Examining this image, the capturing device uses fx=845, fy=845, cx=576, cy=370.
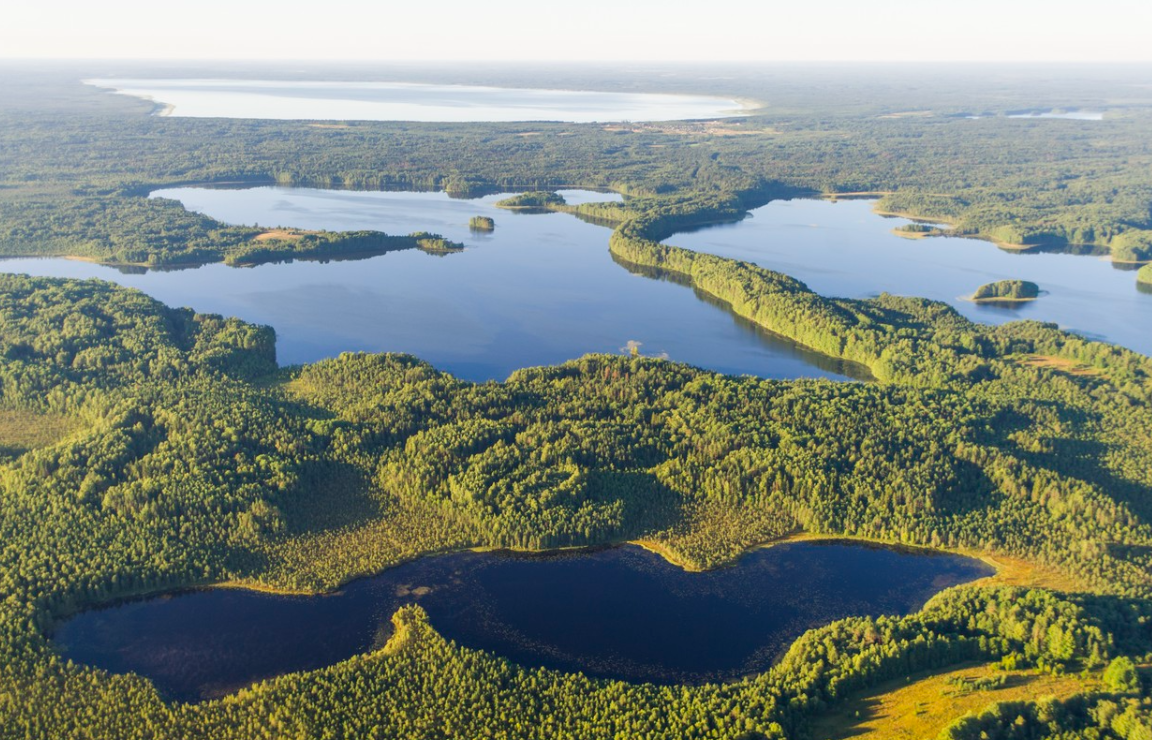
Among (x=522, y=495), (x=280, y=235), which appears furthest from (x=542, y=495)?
(x=280, y=235)

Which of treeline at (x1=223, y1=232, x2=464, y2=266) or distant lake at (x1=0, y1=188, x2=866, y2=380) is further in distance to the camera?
treeline at (x1=223, y1=232, x2=464, y2=266)

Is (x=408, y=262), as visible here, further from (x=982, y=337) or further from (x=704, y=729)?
(x=704, y=729)

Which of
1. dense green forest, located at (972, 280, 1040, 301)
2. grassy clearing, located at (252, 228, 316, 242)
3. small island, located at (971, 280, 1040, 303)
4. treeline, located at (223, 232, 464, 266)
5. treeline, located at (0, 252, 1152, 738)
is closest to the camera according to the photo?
treeline, located at (0, 252, 1152, 738)

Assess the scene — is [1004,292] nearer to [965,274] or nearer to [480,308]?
[965,274]

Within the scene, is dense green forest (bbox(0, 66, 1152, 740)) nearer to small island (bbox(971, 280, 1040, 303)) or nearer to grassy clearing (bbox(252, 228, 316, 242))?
small island (bbox(971, 280, 1040, 303))

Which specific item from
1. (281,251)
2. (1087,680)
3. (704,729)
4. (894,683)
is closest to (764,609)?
(894,683)

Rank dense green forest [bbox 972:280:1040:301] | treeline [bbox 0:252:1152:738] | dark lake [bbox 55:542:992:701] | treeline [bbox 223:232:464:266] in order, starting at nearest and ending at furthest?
treeline [bbox 0:252:1152:738] → dark lake [bbox 55:542:992:701] → dense green forest [bbox 972:280:1040:301] → treeline [bbox 223:232:464:266]

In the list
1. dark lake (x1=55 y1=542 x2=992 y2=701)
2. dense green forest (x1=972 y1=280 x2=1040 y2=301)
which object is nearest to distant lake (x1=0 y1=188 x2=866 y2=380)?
dense green forest (x1=972 y1=280 x2=1040 y2=301)
